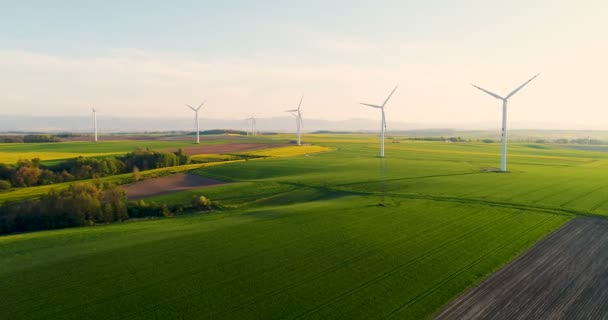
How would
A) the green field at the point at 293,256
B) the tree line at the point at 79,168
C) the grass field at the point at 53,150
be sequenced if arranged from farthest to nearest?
the grass field at the point at 53,150 < the tree line at the point at 79,168 < the green field at the point at 293,256

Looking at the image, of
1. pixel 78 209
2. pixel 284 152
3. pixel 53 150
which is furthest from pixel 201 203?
pixel 53 150

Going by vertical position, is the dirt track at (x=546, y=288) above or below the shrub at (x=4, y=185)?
below

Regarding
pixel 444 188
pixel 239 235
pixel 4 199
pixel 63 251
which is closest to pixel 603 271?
pixel 239 235

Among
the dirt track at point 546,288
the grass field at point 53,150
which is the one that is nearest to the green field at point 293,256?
the dirt track at point 546,288

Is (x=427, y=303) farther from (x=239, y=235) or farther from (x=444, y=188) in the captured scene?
(x=444, y=188)

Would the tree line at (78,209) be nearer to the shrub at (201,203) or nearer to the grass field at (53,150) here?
the shrub at (201,203)

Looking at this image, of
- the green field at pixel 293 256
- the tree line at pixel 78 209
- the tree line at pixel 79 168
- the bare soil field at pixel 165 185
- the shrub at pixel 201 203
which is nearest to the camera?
the green field at pixel 293 256

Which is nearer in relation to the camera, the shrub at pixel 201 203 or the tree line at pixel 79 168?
the shrub at pixel 201 203
